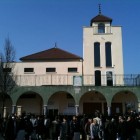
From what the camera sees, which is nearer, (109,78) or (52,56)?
(109,78)

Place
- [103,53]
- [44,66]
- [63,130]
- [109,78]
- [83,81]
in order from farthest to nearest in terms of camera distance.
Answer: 1. [44,66]
2. [103,53]
3. [109,78]
4. [83,81]
5. [63,130]

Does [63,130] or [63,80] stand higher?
[63,80]

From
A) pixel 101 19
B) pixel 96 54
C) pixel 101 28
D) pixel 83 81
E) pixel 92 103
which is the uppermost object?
pixel 101 19

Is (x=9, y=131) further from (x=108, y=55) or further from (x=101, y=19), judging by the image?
(x=101, y=19)

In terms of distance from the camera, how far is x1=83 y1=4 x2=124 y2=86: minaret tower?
134ft

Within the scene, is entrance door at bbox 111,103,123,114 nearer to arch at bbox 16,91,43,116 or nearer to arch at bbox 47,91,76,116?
arch at bbox 47,91,76,116

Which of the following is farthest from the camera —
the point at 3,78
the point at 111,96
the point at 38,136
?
the point at 111,96

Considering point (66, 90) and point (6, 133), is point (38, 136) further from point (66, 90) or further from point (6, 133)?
point (66, 90)

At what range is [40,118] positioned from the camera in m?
21.9

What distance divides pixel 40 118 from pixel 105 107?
61.2 feet

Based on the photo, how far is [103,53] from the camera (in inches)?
1626

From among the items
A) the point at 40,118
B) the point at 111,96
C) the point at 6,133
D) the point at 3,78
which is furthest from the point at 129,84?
the point at 6,133

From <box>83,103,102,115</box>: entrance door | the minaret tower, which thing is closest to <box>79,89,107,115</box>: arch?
<box>83,103,102,115</box>: entrance door

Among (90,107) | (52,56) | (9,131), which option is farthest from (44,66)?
(9,131)
